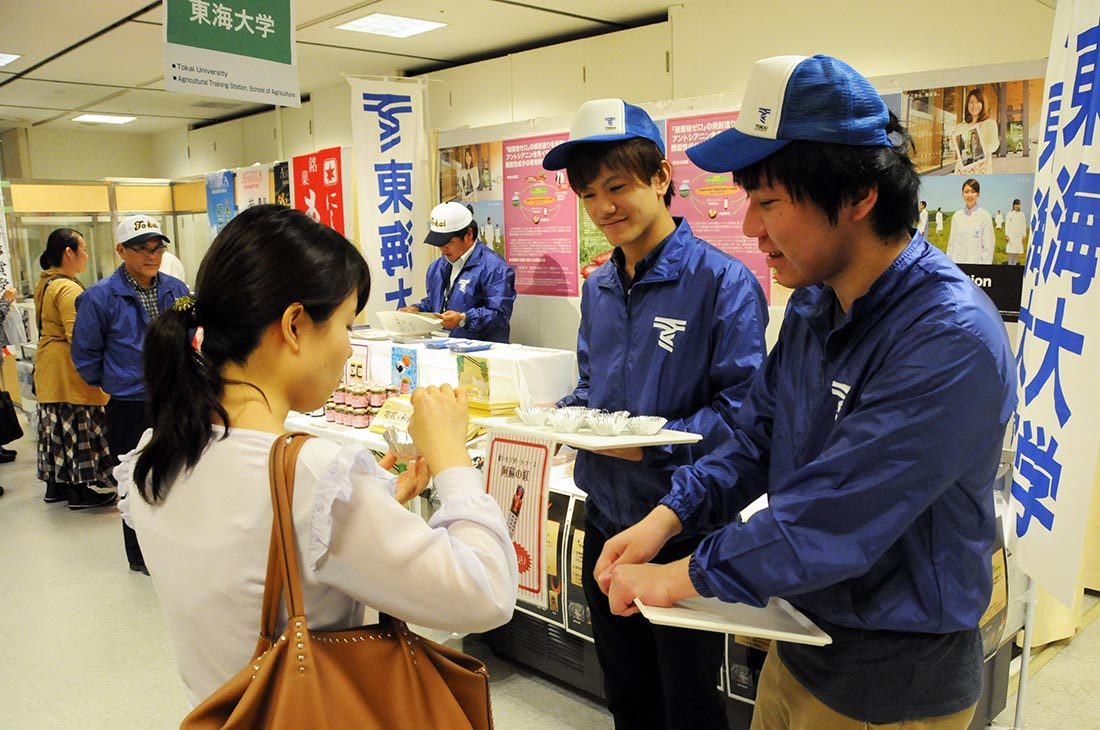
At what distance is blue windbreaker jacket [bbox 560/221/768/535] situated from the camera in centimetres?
187

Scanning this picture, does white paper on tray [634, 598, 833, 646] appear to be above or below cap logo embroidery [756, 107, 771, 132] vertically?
below

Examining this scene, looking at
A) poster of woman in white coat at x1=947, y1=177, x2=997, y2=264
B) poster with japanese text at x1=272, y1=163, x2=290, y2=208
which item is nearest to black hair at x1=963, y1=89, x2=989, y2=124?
poster of woman in white coat at x1=947, y1=177, x2=997, y2=264

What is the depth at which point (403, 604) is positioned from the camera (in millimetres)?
1025

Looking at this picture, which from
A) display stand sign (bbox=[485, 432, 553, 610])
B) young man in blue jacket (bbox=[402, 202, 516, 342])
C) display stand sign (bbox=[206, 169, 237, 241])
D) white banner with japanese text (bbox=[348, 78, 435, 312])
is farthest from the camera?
display stand sign (bbox=[206, 169, 237, 241])

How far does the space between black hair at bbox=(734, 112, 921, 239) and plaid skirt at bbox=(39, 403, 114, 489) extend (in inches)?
220

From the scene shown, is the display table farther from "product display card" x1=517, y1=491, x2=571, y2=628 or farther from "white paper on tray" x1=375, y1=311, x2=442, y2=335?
"product display card" x1=517, y1=491, x2=571, y2=628

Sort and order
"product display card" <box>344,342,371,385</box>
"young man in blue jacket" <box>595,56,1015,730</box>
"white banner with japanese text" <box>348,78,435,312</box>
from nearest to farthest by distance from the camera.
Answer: "young man in blue jacket" <box>595,56,1015,730</box> < "product display card" <box>344,342,371,385</box> < "white banner with japanese text" <box>348,78,435,312</box>

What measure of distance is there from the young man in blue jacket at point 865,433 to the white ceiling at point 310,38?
4460mm

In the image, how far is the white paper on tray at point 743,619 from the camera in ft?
3.73

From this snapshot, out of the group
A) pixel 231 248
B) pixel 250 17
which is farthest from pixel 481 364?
pixel 231 248

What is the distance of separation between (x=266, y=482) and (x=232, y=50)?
269 centimetres

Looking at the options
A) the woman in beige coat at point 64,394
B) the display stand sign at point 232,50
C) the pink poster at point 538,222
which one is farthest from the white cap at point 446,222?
the woman in beige coat at point 64,394

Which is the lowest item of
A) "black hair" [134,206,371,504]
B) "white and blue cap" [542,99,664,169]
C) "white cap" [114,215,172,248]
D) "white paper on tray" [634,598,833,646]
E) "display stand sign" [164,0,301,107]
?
"white paper on tray" [634,598,833,646]

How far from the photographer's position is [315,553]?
3.25 ft
